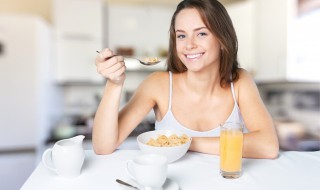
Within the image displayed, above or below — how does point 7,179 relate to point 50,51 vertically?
below

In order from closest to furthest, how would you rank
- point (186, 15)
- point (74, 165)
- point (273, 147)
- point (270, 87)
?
1. point (74, 165)
2. point (273, 147)
3. point (186, 15)
4. point (270, 87)

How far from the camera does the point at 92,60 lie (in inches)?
101

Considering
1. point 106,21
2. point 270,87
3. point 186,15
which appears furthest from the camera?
point 270,87

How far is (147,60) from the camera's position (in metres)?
0.99

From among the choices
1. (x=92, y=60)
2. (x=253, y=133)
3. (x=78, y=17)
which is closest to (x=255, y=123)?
(x=253, y=133)

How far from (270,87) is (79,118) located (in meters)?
2.01

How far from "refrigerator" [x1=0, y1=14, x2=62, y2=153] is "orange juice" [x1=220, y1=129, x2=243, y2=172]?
1.81 metres

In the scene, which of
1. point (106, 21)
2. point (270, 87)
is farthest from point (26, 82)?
point (270, 87)

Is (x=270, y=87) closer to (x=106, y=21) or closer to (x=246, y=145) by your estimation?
(x=106, y=21)

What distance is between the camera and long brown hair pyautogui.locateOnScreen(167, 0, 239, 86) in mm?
978

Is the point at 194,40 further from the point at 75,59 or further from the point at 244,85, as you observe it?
the point at 75,59

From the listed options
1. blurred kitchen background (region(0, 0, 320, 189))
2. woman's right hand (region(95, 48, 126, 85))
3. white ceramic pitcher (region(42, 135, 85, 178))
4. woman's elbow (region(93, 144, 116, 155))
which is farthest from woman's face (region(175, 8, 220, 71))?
blurred kitchen background (region(0, 0, 320, 189))

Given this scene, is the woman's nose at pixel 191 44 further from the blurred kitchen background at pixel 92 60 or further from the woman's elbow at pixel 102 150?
the blurred kitchen background at pixel 92 60

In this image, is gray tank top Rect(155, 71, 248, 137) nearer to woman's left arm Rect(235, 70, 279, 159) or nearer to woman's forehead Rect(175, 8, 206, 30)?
woman's left arm Rect(235, 70, 279, 159)
